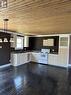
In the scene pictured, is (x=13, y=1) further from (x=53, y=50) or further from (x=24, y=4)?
(x=53, y=50)

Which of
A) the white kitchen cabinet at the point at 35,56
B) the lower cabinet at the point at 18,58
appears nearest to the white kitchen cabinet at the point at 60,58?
the white kitchen cabinet at the point at 35,56

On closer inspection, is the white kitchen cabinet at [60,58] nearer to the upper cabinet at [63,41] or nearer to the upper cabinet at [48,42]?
the upper cabinet at [63,41]

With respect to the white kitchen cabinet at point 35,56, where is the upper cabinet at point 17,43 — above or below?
above

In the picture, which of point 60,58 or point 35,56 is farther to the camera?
point 35,56

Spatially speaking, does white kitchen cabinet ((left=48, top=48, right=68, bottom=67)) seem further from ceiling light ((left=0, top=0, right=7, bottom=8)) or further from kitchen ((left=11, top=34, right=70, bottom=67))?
ceiling light ((left=0, top=0, right=7, bottom=8))

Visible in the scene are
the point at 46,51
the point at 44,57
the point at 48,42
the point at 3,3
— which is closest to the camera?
the point at 3,3

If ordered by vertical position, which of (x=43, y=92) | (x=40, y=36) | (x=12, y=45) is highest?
(x=40, y=36)

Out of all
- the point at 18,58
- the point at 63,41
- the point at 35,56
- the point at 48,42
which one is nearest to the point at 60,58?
the point at 63,41

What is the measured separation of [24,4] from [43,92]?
2744mm

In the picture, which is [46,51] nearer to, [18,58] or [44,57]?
[44,57]

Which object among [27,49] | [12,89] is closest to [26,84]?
[12,89]

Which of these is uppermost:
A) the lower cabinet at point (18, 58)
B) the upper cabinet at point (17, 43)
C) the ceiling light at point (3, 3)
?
the ceiling light at point (3, 3)

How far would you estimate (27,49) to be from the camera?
975 cm

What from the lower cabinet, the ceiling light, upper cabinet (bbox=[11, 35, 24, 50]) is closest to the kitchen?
the lower cabinet
